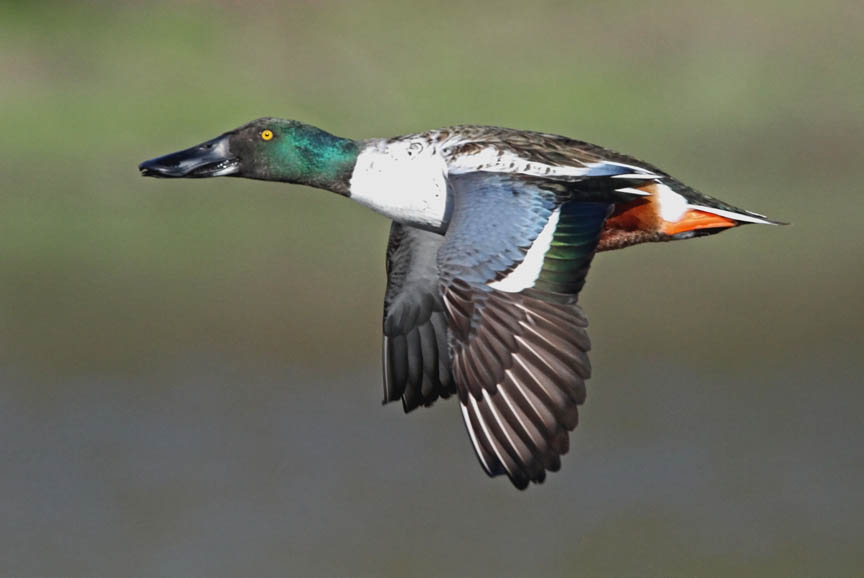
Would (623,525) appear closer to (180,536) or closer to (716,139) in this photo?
(180,536)

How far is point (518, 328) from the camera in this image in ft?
19.3

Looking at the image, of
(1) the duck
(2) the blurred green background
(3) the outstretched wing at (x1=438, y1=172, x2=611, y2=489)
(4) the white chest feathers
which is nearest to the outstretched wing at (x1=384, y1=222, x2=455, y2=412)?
(1) the duck

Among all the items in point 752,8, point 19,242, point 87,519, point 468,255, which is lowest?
point 87,519

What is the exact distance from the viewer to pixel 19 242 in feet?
45.3

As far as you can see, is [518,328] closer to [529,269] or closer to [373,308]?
[529,269]

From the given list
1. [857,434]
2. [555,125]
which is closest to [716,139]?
[555,125]

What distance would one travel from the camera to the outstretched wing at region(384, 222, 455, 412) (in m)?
7.01

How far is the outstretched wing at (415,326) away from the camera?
7.01m

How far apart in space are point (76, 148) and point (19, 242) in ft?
3.22

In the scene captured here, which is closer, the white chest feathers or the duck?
the duck

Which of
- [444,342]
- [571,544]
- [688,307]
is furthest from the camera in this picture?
[688,307]

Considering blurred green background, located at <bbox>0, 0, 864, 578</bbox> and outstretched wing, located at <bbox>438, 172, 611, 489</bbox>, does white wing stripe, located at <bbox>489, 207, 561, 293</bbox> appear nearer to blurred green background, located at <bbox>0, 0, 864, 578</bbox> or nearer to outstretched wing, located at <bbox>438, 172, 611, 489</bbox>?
outstretched wing, located at <bbox>438, 172, 611, 489</bbox>

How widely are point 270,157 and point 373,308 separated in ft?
19.7

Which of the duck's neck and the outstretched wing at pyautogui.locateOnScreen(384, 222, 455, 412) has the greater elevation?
the duck's neck
